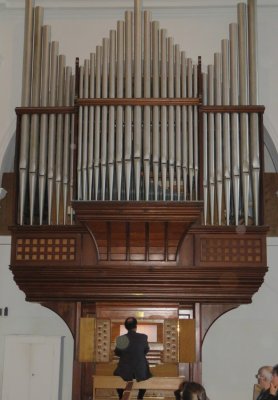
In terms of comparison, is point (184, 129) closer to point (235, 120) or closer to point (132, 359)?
point (235, 120)

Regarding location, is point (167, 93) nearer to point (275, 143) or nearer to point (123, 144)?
point (123, 144)

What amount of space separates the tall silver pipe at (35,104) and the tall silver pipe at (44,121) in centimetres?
6

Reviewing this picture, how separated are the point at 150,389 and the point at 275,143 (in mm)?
3973

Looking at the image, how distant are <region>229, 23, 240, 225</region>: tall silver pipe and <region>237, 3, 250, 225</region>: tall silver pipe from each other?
0.06 meters

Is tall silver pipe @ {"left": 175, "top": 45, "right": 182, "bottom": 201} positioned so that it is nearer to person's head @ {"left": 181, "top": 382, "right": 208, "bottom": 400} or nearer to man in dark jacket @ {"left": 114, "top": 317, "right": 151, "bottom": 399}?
man in dark jacket @ {"left": 114, "top": 317, "right": 151, "bottom": 399}

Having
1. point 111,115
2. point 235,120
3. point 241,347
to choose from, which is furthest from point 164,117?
point 241,347

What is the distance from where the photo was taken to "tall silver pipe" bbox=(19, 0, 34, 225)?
366 inches

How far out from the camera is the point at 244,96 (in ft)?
31.1

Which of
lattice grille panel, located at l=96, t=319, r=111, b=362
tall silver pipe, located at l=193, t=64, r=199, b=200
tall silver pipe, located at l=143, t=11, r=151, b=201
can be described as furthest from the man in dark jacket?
tall silver pipe, located at l=193, t=64, r=199, b=200

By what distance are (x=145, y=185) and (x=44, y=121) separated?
177 cm

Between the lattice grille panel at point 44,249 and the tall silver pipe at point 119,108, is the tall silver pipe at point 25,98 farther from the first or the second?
the tall silver pipe at point 119,108

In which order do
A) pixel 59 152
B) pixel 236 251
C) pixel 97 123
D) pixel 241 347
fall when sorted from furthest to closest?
pixel 241 347, pixel 59 152, pixel 97 123, pixel 236 251

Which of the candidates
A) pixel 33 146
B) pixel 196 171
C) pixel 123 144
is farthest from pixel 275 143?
pixel 33 146

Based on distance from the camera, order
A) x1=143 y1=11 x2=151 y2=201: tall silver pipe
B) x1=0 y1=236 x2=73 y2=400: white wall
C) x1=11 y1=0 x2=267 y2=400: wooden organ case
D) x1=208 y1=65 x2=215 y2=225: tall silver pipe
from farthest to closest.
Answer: x1=0 y1=236 x2=73 y2=400: white wall, x1=208 y1=65 x2=215 y2=225: tall silver pipe, x1=11 y1=0 x2=267 y2=400: wooden organ case, x1=143 y1=11 x2=151 y2=201: tall silver pipe
